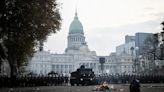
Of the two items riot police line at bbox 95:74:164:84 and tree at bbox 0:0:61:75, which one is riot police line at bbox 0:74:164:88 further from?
tree at bbox 0:0:61:75

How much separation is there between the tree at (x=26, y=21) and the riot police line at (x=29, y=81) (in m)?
13.8

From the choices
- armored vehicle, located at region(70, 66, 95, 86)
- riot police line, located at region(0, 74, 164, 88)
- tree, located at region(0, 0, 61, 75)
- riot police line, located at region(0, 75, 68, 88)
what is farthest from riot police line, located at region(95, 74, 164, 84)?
tree, located at region(0, 0, 61, 75)

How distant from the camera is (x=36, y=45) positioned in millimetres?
37688

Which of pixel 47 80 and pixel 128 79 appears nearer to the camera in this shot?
pixel 47 80

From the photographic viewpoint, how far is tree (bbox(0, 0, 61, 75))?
29.4m

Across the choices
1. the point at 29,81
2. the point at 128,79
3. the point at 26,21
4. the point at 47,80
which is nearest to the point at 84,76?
the point at 47,80

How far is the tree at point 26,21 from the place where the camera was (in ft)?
96.4

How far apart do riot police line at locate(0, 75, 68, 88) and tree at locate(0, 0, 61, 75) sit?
1379 centimetres

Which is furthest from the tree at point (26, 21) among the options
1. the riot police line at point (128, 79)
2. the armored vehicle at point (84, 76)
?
the riot police line at point (128, 79)

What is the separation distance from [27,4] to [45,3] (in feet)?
5.23

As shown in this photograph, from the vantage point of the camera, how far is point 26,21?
30047 mm

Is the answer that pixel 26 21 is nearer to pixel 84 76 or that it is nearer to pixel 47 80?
pixel 84 76

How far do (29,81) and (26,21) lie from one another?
23.2 metres

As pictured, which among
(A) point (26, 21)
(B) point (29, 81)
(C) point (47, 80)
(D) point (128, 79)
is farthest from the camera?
(D) point (128, 79)
